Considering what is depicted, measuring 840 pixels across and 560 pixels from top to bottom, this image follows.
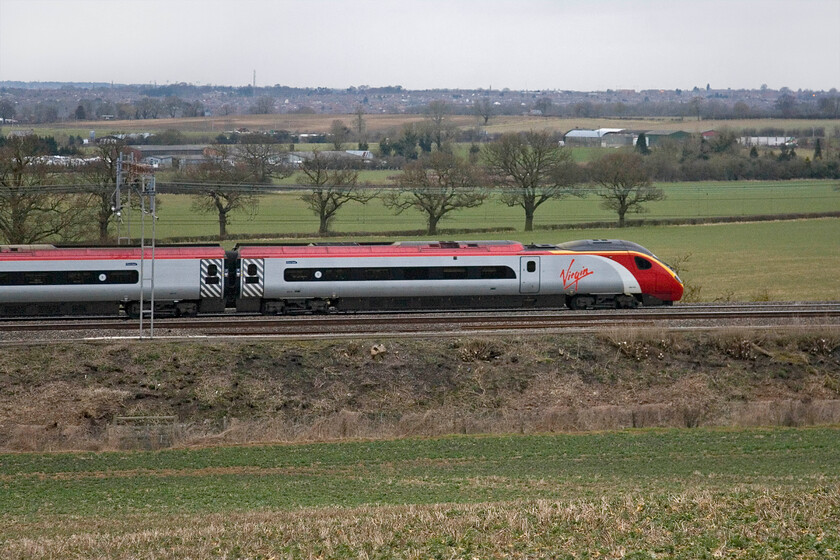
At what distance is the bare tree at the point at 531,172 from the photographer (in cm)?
7712

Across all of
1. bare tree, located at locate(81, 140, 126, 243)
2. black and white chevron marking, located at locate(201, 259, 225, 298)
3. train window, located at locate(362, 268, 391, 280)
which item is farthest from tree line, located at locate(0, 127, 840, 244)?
train window, located at locate(362, 268, 391, 280)

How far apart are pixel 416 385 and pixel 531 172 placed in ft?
162

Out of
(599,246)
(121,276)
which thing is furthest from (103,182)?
(599,246)

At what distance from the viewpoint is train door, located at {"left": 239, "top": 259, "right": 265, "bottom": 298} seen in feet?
121

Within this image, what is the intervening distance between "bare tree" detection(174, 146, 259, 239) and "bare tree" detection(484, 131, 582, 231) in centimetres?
2092

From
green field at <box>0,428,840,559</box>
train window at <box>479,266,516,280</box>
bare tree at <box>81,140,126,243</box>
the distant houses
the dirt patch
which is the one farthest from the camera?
the distant houses

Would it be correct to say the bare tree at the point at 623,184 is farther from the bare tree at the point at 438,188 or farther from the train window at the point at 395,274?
the train window at the point at 395,274

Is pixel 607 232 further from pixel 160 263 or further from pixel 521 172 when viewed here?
pixel 160 263

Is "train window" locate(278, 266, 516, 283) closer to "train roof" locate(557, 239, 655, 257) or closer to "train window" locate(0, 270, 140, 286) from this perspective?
"train roof" locate(557, 239, 655, 257)

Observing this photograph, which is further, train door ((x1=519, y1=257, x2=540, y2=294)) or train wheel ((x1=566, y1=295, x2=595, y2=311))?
train wheel ((x1=566, y1=295, x2=595, y2=311))

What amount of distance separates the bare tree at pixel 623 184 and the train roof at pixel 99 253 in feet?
153

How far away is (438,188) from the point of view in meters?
73.7

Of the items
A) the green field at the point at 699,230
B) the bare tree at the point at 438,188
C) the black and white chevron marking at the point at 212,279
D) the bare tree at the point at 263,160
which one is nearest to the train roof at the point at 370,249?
the black and white chevron marking at the point at 212,279

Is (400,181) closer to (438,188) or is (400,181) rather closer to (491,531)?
(438,188)
